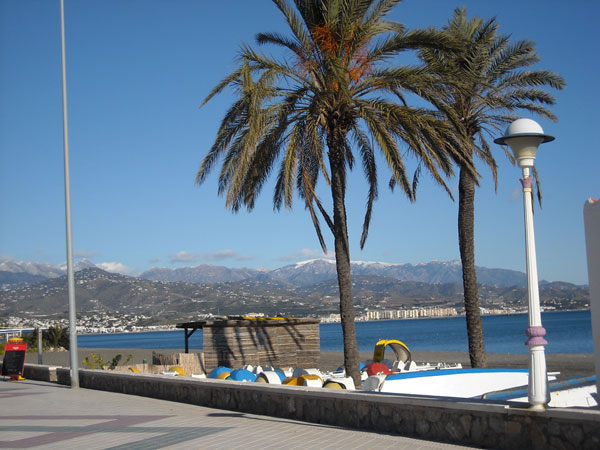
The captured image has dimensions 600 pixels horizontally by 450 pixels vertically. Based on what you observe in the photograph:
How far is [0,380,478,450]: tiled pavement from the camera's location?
319 inches

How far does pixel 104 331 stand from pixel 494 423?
7766 inches

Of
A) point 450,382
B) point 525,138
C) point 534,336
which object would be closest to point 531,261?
point 534,336

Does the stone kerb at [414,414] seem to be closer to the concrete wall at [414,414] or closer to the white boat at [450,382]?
the concrete wall at [414,414]

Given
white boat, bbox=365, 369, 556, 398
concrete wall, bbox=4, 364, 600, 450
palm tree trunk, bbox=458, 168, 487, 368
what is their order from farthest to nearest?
palm tree trunk, bbox=458, 168, 487, 368 → white boat, bbox=365, 369, 556, 398 → concrete wall, bbox=4, 364, 600, 450

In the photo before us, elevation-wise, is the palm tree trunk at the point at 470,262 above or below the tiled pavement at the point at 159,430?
above

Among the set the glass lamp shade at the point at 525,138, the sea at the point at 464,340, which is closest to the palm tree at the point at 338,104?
the glass lamp shade at the point at 525,138

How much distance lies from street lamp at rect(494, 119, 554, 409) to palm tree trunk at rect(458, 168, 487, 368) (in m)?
9.16

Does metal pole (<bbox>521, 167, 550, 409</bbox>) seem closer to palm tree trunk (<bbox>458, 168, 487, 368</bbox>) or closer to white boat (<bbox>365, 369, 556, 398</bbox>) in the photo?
white boat (<bbox>365, 369, 556, 398</bbox>)

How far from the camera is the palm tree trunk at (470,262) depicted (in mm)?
16438

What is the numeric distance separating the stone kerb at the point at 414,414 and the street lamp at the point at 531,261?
0.91 ft

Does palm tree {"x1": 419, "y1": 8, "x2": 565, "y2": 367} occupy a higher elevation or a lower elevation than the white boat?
higher

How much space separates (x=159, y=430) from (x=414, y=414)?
11.7 ft

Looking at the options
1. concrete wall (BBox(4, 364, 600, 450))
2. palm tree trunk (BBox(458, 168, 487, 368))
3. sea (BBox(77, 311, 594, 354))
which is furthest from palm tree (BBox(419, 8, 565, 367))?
sea (BBox(77, 311, 594, 354))

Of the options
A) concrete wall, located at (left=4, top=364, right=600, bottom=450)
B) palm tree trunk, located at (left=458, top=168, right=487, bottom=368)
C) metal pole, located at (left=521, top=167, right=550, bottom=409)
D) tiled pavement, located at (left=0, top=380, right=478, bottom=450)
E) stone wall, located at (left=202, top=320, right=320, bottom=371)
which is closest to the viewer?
concrete wall, located at (left=4, top=364, right=600, bottom=450)
